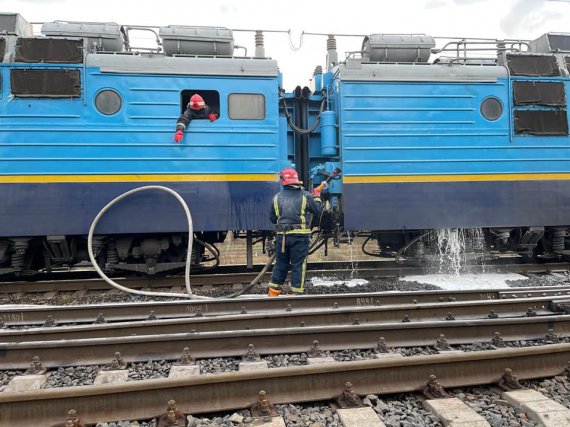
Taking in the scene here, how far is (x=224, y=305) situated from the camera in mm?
4734

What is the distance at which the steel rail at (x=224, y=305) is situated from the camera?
174 inches

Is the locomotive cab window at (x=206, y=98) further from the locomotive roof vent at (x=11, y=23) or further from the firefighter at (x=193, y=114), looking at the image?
the locomotive roof vent at (x=11, y=23)

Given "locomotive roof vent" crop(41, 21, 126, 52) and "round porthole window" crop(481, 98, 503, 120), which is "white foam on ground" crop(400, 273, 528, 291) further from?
"locomotive roof vent" crop(41, 21, 126, 52)

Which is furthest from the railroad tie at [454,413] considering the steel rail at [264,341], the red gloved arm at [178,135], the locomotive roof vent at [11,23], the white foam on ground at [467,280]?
the locomotive roof vent at [11,23]

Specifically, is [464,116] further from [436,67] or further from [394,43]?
[394,43]

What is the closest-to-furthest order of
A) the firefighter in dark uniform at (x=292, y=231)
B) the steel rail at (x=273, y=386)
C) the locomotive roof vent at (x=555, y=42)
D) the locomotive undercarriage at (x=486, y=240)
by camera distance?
the steel rail at (x=273, y=386)
the firefighter in dark uniform at (x=292, y=231)
the locomotive undercarriage at (x=486, y=240)
the locomotive roof vent at (x=555, y=42)

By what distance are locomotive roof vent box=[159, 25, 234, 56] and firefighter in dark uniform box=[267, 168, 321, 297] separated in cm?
273

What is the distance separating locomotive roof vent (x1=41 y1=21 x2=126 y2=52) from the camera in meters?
6.45

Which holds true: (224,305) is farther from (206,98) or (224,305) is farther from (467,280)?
(467,280)

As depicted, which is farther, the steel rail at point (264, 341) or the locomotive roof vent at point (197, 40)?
the locomotive roof vent at point (197, 40)

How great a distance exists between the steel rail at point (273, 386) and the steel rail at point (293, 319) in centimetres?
130

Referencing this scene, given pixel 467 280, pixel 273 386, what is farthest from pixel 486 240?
pixel 273 386

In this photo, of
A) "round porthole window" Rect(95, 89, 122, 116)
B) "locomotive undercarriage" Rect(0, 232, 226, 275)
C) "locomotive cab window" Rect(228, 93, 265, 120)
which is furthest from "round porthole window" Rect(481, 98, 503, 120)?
"round porthole window" Rect(95, 89, 122, 116)

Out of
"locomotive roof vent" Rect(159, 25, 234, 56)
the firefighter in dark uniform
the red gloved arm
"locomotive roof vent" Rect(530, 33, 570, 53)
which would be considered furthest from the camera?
"locomotive roof vent" Rect(530, 33, 570, 53)
